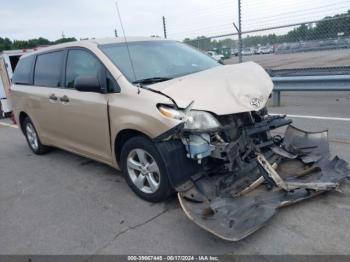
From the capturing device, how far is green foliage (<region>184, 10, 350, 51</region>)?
8523 millimetres

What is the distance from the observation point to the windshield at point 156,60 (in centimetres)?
412

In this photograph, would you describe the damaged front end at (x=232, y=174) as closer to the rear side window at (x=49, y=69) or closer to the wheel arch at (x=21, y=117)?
the rear side window at (x=49, y=69)

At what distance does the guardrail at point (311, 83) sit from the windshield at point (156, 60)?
12.0 feet

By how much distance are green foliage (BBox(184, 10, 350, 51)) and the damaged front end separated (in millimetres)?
5950

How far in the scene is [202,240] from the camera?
3.17m

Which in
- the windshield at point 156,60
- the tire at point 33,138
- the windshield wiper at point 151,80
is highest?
the windshield at point 156,60

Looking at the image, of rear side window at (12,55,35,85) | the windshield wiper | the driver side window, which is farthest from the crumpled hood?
rear side window at (12,55,35,85)

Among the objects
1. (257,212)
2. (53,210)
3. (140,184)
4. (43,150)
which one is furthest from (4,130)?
(257,212)

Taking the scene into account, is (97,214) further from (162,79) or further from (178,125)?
(162,79)

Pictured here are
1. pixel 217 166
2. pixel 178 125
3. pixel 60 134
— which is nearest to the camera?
pixel 178 125

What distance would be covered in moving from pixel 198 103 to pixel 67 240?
183 centimetres

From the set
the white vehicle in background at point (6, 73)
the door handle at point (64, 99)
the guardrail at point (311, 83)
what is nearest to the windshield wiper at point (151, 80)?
the door handle at point (64, 99)

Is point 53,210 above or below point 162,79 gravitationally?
below

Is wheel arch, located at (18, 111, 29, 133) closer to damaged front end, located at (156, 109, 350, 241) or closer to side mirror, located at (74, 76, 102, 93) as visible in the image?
side mirror, located at (74, 76, 102, 93)
